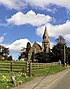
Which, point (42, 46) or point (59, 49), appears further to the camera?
point (42, 46)

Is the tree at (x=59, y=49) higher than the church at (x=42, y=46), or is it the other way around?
the church at (x=42, y=46)

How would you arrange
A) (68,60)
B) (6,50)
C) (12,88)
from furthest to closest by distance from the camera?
(6,50)
(68,60)
(12,88)

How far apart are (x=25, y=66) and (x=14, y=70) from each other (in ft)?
6.77

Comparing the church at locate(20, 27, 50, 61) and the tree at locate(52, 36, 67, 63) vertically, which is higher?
the church at locate(20, 27, 50, 61)

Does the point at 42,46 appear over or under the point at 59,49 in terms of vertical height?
over

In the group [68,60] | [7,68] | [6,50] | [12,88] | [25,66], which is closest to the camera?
[12,88]

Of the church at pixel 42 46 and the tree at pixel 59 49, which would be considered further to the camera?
the church at pixel 42 46

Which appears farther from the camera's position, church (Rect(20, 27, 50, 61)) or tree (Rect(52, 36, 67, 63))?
church (Rect(20, 27, 50, 61))

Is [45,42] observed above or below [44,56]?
above

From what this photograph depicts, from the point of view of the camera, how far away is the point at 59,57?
130125mm

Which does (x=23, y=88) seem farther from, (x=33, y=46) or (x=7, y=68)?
(x=33, y=46)

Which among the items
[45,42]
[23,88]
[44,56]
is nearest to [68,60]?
[44,56]

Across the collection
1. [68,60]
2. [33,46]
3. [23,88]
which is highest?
[33,46]

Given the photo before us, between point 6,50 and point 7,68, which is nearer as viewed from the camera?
point 7,68
